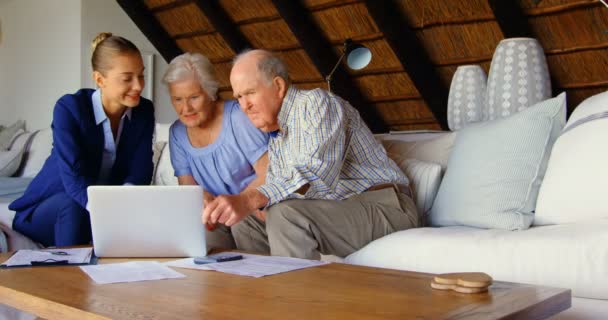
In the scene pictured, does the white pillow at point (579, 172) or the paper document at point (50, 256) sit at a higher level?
the white pillow at point (579, 172)

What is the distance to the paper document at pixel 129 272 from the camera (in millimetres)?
1620

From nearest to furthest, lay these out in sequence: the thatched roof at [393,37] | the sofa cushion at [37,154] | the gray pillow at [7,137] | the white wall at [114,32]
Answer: the thatched roof at [393,37]
the sofa cushion at [37,154]
the gray pillow at [7,137]
the white wall at [114,32]

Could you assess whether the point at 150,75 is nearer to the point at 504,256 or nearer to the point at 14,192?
the point at 14,192

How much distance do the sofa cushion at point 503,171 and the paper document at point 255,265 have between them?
0.82 meters

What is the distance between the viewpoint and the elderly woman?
8.97ft

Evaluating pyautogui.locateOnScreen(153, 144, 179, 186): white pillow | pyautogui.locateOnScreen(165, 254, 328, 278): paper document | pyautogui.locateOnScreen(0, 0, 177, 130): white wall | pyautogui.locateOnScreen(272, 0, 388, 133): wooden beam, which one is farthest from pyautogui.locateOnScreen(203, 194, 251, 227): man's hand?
pyautogui.locateOnScreen(0, 0, 177, 130): white wall

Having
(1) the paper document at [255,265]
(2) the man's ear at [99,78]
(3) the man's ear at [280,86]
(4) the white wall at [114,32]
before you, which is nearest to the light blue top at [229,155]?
(3) the man's ear at [280,86]

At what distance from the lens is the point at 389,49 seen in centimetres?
556

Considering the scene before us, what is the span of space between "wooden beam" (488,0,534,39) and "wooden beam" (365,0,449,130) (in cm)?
80

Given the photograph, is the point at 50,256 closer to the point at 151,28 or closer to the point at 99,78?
the point at 99,78

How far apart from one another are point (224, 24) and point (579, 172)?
450 cm

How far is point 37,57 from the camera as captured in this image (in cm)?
677

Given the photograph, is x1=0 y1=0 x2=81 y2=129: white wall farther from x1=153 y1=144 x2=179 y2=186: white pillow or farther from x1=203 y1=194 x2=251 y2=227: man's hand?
x1=203 y1=194 x2=251 y2=227: man's hand

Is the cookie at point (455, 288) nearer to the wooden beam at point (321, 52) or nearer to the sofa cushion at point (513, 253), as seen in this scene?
the sofa cushion at point (513, 253)
